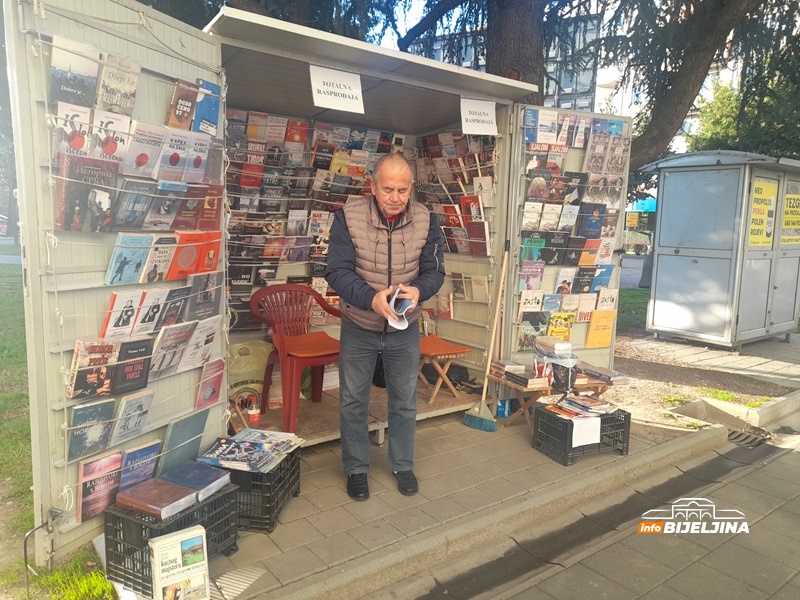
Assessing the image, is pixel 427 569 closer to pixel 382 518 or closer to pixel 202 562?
pixel 382 518

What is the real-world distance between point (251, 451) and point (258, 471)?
9.5 inches

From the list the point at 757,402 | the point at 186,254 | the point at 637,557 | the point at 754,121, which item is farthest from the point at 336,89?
the point at 754,121

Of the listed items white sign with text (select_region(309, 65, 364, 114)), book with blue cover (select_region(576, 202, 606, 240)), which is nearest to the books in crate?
book with blue cover (select_region(576, 202, 606, 240))

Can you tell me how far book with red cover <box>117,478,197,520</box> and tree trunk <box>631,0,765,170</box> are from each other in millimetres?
5948

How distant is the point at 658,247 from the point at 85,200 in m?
7.82

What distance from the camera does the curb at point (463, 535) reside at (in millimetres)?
2641

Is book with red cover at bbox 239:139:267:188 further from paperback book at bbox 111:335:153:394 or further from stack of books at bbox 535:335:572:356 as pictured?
stack of books at bbox 535:335:572:356

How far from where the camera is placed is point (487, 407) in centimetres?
481

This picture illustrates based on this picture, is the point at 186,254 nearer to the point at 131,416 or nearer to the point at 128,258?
the point at 128,258

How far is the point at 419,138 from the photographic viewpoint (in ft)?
18.3

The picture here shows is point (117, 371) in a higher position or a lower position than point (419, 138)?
lower

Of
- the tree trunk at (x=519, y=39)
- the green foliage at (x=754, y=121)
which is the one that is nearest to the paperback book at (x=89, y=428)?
the tree trunk at (x=519, y=39)

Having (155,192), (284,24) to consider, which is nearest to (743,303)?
(284,24)

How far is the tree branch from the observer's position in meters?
6.90
